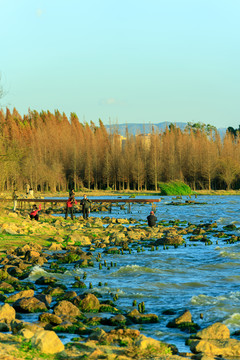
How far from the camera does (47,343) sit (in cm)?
589

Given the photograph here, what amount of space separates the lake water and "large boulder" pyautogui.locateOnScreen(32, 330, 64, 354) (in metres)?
1.82

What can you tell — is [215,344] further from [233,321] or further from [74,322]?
[74,322]

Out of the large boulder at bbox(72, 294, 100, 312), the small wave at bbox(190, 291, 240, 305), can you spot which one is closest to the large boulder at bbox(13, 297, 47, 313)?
the large boulder at bbox(72, 294, 100, 312)

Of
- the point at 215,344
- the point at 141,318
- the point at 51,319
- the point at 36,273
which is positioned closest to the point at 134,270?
the point at 36,273

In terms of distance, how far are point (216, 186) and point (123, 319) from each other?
57.4 m

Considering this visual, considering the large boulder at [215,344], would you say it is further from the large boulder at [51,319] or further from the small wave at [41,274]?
the small wave at [41,274]

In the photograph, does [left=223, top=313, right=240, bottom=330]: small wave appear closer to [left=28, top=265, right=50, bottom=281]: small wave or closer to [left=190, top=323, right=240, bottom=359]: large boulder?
[left=190, top=323, right=240, bottom=359]: large boulder

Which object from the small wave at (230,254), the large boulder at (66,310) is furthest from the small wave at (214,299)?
the small wave at (230,254)

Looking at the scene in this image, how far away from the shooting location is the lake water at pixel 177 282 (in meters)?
8.48

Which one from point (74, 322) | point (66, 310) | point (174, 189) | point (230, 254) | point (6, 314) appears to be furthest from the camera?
point (174, 189)

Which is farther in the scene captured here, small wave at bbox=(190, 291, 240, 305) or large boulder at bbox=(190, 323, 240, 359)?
small wave at bbox=(190, 291, 240, 305)

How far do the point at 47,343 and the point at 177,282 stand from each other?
617 centimetres

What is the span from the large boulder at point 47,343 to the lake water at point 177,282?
1.82 meters

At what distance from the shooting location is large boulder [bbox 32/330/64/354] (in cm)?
585
